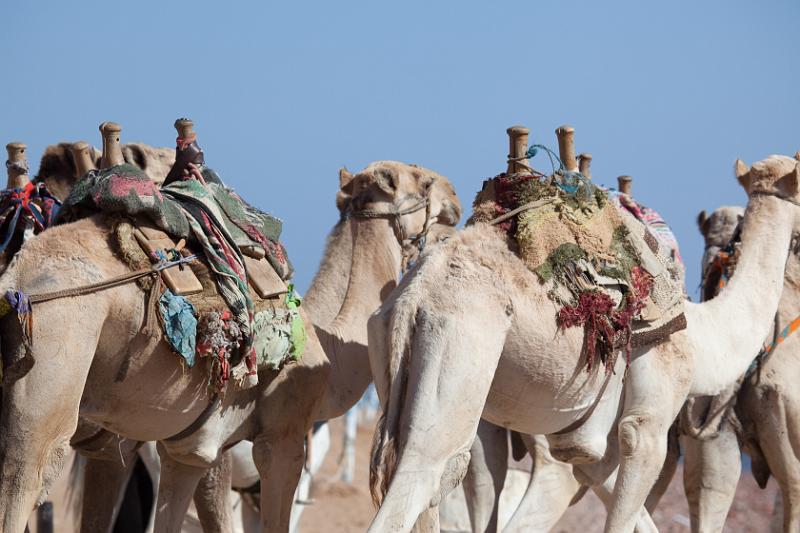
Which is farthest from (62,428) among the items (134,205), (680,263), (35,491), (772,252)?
(680,263)

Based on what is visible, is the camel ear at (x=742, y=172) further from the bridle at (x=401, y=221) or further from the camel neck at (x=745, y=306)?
the bridle at (x=401, y=221)

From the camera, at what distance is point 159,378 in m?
6.25

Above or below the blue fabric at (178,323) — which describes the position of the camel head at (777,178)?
above

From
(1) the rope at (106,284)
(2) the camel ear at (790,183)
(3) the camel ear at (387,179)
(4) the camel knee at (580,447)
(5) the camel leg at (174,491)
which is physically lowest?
(5) the camel leg at (174,491)

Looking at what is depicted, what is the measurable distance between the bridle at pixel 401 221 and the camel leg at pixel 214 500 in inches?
64.5

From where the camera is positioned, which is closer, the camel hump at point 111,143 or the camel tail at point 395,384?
the camel tail at point 395,384

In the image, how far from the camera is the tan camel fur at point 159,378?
5645 mm

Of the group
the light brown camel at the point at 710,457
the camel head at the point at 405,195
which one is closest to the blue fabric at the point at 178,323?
the camel head at the point at 405,195

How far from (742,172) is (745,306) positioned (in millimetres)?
1014

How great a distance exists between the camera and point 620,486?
6449 mm

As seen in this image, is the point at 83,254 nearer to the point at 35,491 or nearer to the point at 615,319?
the point at 35,491

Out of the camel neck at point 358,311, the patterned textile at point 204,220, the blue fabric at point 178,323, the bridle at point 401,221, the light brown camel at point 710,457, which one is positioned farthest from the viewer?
the light brown camel at point 710,457

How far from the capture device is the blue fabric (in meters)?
6.09

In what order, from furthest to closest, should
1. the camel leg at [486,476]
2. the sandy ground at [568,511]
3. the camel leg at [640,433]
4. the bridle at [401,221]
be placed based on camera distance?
the sandy ground at [568,511] → the bridle at [401,221] → the camel leg at [486,476] → the camel leg at [640,433]
